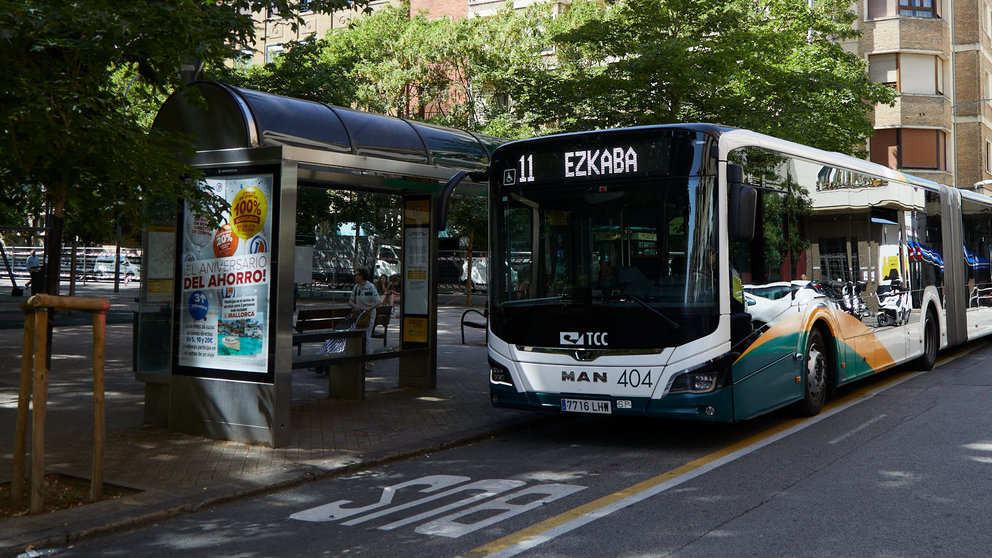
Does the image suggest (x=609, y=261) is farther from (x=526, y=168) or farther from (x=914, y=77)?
(x=914, y=77)

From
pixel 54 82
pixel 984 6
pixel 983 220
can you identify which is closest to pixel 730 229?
pixel 54 82

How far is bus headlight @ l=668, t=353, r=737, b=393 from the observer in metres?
7.56

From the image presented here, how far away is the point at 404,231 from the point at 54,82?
6.00m

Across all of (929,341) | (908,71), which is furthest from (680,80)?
(908,71)

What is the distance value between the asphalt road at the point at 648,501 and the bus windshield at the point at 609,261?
1153mm

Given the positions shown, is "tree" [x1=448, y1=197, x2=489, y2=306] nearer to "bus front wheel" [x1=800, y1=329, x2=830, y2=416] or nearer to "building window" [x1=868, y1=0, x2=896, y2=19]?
"bus front wheel" [x1=800, y1=329, x2=830, y2=416]

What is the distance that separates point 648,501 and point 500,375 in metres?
2.70

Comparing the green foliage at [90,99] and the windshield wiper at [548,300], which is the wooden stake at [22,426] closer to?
the green foliage at [90,99]

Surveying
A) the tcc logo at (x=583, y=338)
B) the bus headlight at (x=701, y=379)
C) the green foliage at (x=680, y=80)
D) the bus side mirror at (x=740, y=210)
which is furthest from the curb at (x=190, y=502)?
the green foliage at (x=680, y=80)

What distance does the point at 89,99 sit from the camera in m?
6.14

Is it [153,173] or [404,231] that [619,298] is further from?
[404,231]

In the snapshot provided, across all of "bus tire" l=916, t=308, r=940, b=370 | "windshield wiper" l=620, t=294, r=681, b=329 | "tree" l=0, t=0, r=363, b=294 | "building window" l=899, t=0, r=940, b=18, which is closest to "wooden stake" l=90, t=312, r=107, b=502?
"tree" l=0, t=0, r=363, b=294

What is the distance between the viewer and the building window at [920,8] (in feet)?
126

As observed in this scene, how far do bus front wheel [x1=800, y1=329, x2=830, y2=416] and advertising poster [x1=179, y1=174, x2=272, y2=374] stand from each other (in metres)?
5.44
